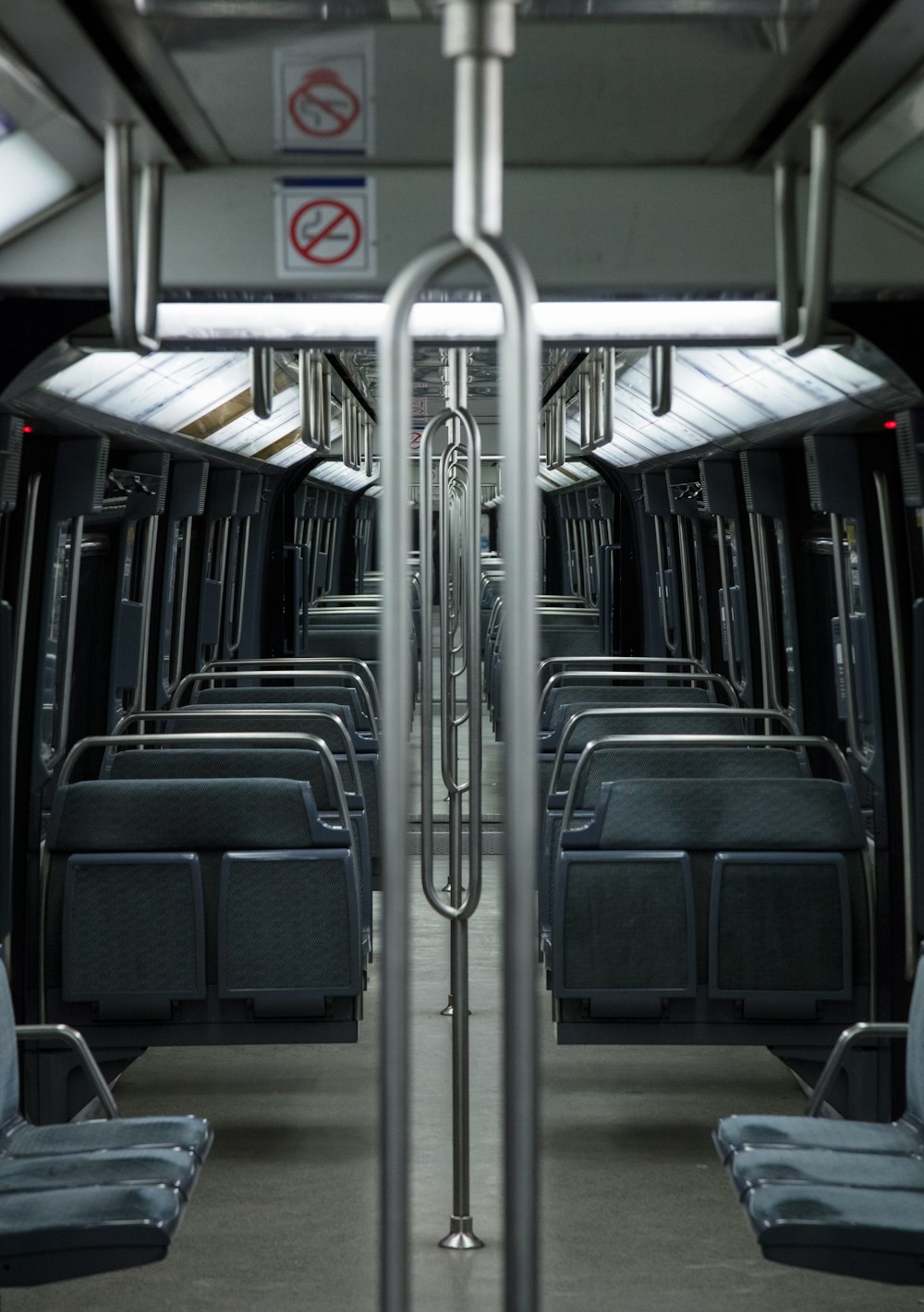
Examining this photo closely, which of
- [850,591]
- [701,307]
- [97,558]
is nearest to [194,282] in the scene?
[701,307]

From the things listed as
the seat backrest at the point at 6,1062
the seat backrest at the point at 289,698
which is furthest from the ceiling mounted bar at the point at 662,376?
the seat backrest at the point at 289,698

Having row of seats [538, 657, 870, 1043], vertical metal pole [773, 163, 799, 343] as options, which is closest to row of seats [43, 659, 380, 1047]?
row of seats [538, 657, 870, 1043]

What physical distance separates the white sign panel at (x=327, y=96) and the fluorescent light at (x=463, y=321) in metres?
0.37

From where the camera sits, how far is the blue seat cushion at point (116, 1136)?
384 centimetres

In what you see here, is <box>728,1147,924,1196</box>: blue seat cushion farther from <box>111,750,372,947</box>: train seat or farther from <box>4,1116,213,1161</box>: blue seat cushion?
<box>111,750,372,947</box>: train seat

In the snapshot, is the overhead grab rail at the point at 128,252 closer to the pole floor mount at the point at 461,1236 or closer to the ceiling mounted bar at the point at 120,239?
the ceiling mounted bar at the point at 120,239

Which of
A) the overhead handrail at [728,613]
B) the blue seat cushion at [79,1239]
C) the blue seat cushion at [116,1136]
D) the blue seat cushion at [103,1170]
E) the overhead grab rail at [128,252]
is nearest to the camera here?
the overhead grab rail at [128,252]

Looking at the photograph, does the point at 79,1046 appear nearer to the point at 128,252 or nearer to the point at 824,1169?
the point at 824,1169

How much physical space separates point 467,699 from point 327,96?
3051mm

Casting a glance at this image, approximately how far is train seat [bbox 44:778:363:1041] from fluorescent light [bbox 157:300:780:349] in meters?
2.14

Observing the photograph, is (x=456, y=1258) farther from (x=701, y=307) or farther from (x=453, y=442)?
(x=453, y=442)

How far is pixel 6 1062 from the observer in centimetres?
398

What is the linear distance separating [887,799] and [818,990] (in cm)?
77

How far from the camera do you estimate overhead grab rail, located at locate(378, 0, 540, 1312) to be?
1.45 m
